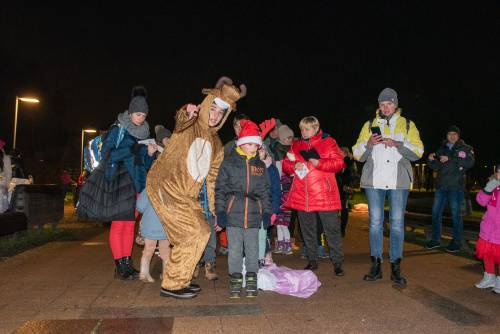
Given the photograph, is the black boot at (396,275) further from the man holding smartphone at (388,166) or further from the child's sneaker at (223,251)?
the child's sneaker at (223,251)

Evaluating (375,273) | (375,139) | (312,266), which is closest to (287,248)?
(312,266)

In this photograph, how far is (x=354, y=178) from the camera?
37.3 feet

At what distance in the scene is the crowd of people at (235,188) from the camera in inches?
206

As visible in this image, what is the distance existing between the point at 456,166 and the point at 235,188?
4.97 m

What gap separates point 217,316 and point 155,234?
1781 millimetres

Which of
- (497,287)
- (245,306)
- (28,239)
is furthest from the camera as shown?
(28,239)

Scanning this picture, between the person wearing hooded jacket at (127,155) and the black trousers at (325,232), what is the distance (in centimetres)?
213

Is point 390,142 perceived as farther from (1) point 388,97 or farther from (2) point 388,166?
(1) point 388,97

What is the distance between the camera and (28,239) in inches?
392

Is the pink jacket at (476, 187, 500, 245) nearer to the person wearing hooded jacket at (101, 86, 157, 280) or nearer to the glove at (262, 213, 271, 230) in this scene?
the glove at (262, 213, 271, 230)

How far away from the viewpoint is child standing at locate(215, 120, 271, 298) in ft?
18.2

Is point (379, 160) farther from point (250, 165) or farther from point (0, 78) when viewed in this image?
point (0, 78)

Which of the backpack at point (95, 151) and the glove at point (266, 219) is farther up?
the backpack at point (95, 151)

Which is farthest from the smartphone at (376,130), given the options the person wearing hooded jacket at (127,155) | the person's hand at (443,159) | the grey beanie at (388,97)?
the person's hand at (443,159)
